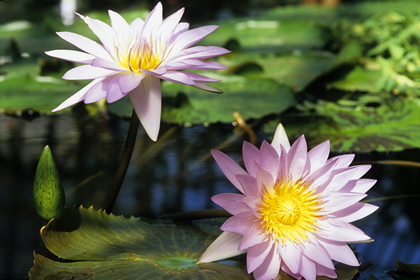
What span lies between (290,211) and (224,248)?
0.11 m

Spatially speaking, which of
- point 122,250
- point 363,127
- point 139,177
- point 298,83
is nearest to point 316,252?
point 122,250

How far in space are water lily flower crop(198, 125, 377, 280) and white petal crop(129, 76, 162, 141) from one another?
0.12 m

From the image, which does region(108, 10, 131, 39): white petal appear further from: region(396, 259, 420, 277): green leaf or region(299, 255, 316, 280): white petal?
region(396, 259, 420, 277): green leaf

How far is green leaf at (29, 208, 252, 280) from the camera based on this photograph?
0.81 meters

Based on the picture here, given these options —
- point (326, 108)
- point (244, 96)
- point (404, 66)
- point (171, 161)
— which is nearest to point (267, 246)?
point (171, 161)

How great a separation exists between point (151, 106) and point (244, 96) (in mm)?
1140

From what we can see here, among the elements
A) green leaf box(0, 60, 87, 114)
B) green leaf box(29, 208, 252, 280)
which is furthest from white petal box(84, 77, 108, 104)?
green leaf box(0, 60, 87, 114)

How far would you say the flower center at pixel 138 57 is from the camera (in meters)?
0.87

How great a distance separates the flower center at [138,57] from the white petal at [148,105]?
1.4 inches

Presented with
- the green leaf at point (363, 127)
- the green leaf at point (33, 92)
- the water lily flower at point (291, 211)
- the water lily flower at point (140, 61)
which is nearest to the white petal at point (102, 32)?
the water lily flower at point (140, 61)

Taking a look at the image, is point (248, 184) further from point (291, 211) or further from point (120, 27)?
point (120, 27)

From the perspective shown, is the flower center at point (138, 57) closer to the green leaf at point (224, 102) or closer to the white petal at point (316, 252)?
the white petal at point (316, 252)

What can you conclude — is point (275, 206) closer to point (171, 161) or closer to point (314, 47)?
point (171, 161)

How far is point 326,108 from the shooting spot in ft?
5.90
